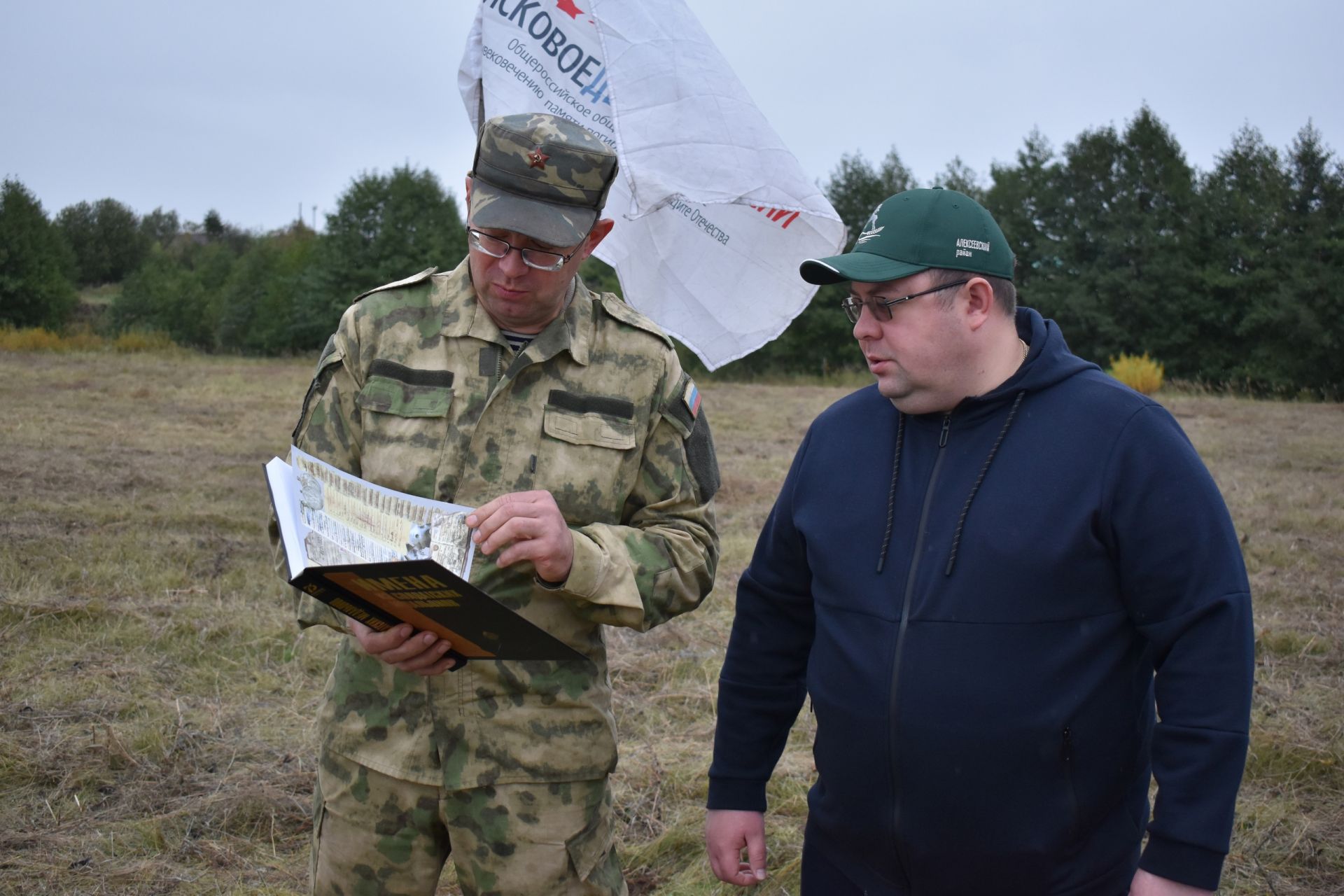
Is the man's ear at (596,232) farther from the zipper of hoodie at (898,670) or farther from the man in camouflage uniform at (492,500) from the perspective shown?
the zipper of hoodie at (898,670)

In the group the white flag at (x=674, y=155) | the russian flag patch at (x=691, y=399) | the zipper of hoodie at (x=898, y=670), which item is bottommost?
the zipper of hoodie at (x=898, y=670)

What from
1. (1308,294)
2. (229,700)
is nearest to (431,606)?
(229,700)

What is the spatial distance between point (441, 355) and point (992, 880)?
4.83 feet

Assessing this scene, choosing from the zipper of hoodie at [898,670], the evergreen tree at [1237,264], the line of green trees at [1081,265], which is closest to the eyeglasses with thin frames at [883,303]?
the zipper of hoodie at [898,670]

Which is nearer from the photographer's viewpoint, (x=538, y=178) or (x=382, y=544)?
(x=382, y=544)

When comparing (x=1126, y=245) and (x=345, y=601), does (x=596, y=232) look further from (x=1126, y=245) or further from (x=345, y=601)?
(x=1126, y=245)

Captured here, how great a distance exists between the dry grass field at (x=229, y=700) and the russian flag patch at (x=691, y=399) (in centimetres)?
182

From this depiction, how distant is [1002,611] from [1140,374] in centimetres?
2521

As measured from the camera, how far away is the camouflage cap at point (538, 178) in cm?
223

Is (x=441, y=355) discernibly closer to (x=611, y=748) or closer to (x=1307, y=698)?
(x=611, y=748)

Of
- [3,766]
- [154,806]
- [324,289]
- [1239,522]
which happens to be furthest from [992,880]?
[324,289]

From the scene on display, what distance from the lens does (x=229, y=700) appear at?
4.78 meters

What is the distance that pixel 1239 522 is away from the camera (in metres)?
8.70

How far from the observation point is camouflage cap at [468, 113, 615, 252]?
223 centimetres
